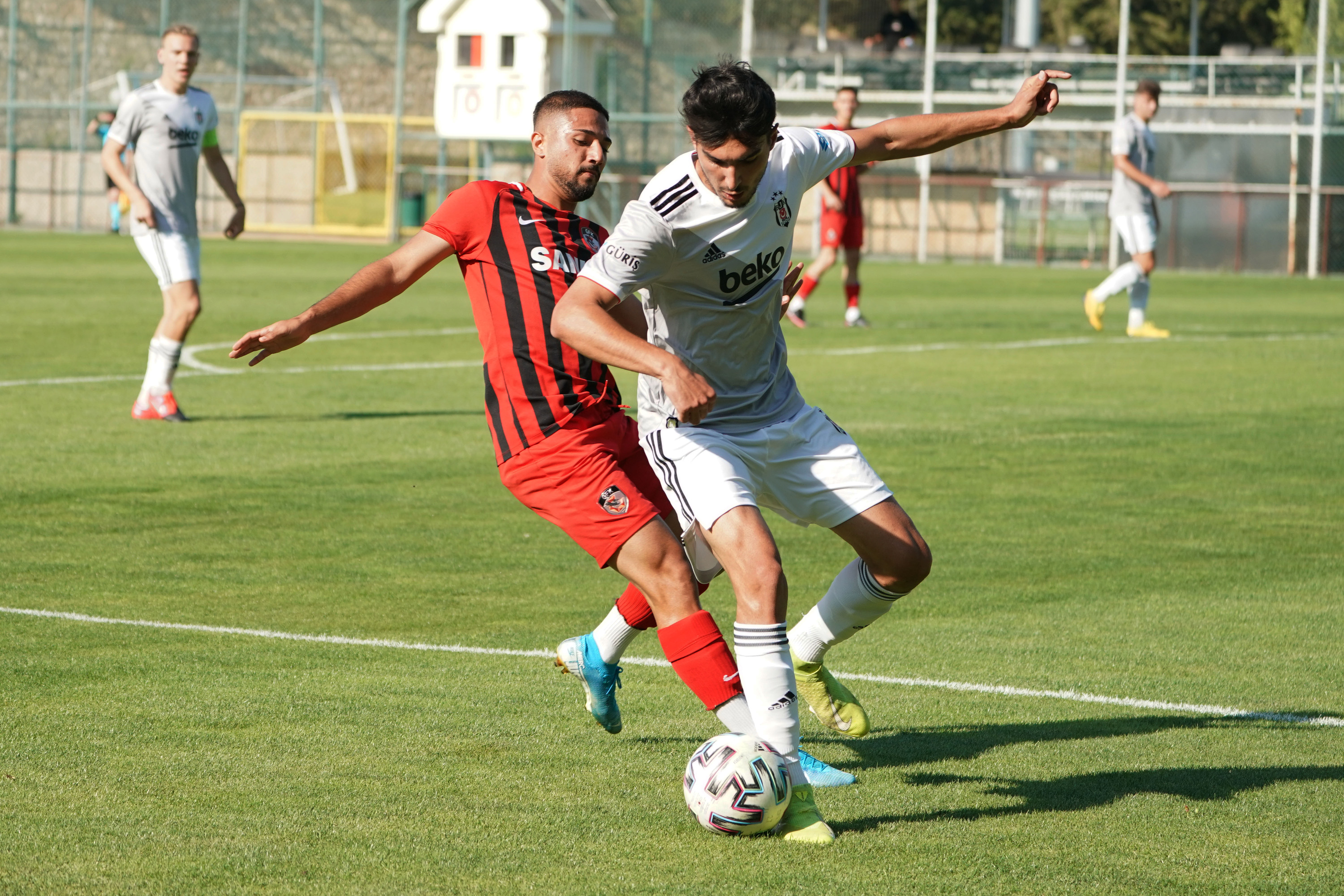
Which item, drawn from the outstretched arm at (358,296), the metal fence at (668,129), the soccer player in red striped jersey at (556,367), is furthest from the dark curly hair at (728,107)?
the metal fence at (668,129)

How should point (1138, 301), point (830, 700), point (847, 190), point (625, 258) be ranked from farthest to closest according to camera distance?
point (847, 190) < point (1138, 301) < point (830, 700) < point (625, 258)

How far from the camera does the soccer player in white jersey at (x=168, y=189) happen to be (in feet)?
40.0

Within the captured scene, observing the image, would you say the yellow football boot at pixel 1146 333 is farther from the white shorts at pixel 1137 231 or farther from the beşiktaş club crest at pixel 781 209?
the beşiktaş club crest at pixel 781 209

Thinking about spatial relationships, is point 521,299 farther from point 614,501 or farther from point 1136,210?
point 1136,210

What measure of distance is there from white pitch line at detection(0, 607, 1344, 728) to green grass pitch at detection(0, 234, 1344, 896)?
0.07m

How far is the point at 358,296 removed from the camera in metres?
5.17

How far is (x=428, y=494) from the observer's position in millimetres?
9773

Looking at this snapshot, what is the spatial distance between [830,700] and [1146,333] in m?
15.3

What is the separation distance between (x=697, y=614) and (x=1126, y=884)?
1.30 metres

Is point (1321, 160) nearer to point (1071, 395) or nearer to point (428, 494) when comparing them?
point (1071, 395)

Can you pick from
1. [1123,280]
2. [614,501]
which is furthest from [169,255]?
[1123,280]

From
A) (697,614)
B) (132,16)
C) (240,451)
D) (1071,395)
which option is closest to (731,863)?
(697,614)

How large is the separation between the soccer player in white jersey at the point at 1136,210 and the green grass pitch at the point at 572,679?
5.10 metres

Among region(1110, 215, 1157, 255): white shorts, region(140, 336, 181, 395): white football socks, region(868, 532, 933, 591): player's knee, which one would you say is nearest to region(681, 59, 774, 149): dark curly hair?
region(868, 532, 933, 591): player's knee
